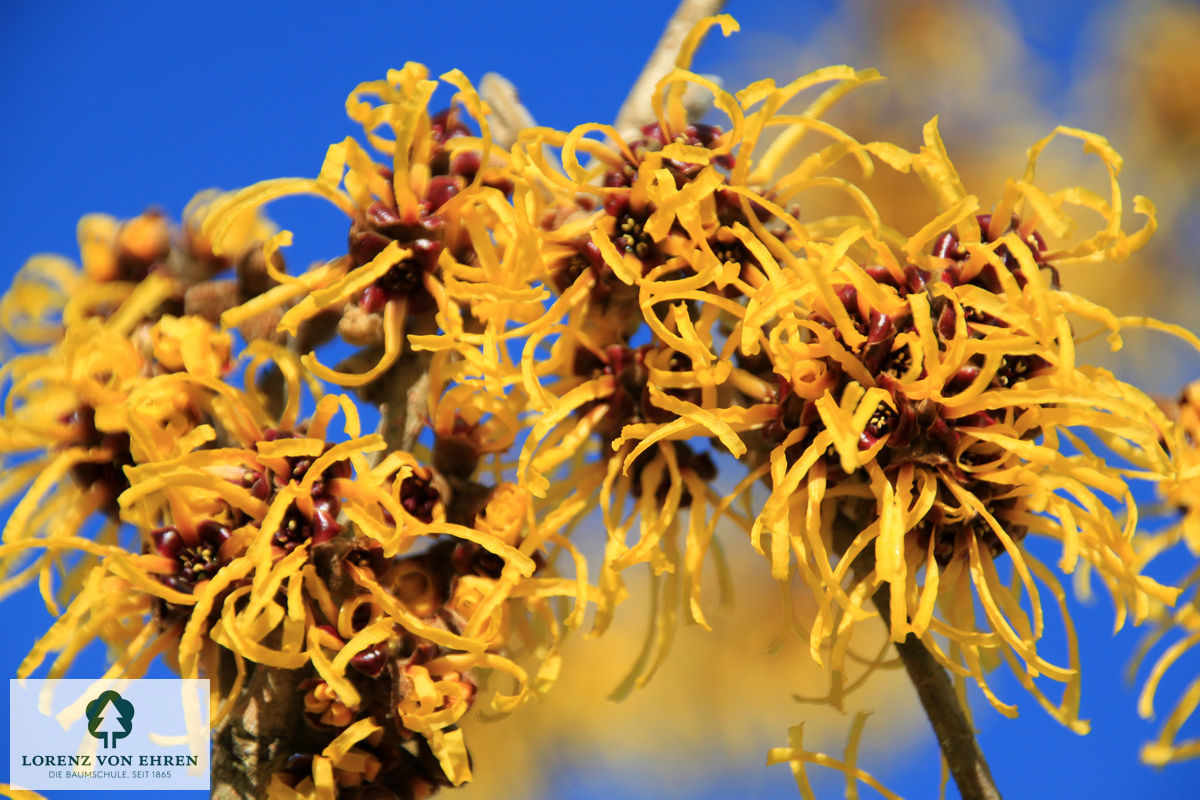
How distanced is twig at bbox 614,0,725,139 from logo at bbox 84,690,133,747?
76 cm

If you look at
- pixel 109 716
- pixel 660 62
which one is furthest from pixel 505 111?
pixel 109 716

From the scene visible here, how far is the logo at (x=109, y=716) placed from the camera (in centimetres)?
116

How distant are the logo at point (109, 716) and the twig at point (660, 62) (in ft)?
2.50

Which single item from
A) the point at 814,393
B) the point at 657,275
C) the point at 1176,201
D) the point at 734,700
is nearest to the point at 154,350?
the point at 657,275

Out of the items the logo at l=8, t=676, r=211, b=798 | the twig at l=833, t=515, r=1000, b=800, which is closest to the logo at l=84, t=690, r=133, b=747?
the logo at l=8, t=676, r=211, b=798

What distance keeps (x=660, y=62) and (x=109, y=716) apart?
2.92 feet

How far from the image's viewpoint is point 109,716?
117 centimetres

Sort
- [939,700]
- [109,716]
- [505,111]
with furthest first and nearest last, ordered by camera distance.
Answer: [505,111] < [109,716] < [939,700]

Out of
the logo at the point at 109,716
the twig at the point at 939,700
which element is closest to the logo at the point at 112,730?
the logo at the point at 109,716

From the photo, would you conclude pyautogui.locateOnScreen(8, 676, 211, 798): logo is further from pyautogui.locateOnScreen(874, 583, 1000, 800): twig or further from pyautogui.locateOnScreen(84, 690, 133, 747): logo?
pyautogui.locateOnScreen(874, 583, 1000, 800): twig

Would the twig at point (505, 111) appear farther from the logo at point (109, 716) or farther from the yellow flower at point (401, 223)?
the logo at point (109, 716)

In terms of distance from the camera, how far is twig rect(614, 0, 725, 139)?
1.27 meters

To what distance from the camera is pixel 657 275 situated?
1.08m

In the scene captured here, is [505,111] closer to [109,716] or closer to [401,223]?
[401,223]
